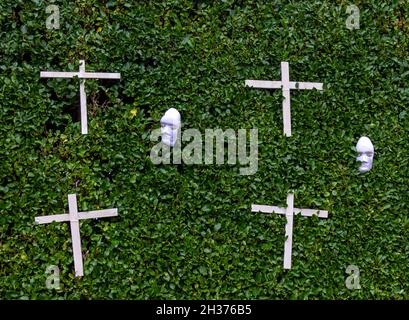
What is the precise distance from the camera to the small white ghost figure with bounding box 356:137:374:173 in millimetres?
3729

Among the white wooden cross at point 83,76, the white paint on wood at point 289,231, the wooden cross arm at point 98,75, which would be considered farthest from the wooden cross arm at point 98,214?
the white paint on wood at point 289,231

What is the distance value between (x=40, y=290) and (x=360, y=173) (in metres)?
2.37

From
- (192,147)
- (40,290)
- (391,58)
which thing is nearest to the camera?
(40,290)

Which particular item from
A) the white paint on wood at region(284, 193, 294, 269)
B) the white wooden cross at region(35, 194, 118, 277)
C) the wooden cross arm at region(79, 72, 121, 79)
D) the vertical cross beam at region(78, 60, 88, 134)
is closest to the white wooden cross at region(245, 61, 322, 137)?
the white paint on wood at region(284, 193, 294, 269)

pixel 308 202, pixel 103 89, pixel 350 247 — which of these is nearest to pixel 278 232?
pixel 308 202

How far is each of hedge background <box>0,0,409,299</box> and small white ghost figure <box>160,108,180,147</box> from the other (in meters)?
0.13

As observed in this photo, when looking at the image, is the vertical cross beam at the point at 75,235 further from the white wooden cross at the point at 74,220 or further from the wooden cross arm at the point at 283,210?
the wooden cross arm at the point at 283,210

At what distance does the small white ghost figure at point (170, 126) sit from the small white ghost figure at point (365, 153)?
4.32 ft

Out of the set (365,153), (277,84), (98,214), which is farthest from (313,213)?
(98,214)

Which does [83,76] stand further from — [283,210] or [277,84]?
[283,210]

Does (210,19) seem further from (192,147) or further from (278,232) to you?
(278,232)

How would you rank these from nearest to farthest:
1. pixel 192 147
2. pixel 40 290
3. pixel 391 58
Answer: pixel 40 290, pixel 192 147, pixel 391 58

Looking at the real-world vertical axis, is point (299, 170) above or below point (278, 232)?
above

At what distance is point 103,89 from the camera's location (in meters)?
3.60
